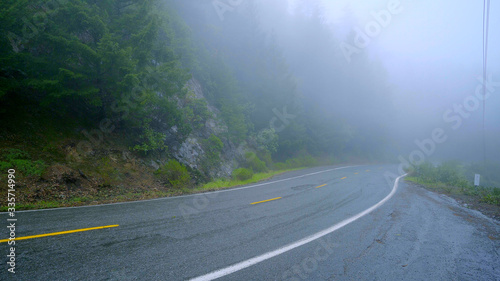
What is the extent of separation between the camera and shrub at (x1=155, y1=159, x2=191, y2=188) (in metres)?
9.79

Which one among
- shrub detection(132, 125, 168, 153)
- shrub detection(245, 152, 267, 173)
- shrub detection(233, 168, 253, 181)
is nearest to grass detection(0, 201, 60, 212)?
shrub detection(132, 125, 168, 153)

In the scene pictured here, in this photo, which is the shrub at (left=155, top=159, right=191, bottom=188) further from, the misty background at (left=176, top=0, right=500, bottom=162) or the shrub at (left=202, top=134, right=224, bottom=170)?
the misty background at (left=176, top=0, right=500, bottom=162)

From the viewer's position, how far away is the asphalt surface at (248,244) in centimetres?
310

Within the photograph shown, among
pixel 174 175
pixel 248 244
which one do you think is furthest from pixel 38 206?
pixel 248 244

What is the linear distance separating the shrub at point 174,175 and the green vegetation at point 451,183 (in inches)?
474

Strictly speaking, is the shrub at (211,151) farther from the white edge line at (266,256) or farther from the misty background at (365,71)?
the misty background at (365,71)

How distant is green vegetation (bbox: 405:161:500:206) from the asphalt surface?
433 cm

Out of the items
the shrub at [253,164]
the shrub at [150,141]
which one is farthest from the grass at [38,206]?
the shrub at [253,164]

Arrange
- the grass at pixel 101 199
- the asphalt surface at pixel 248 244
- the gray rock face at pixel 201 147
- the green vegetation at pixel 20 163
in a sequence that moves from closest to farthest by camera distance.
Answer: the asphalt surface at pixel 248 244
the grass at pixel 101 199
the green vegetation at pixel 20 163
the gray rock face at pixel 201 147

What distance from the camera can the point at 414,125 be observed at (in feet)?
207

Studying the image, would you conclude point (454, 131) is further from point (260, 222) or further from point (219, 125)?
point (260, 222)

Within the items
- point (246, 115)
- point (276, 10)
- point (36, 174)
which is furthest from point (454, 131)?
Answer: point (36, 174)

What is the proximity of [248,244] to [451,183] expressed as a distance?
636 inches

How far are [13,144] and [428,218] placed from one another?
13068 millimetres
